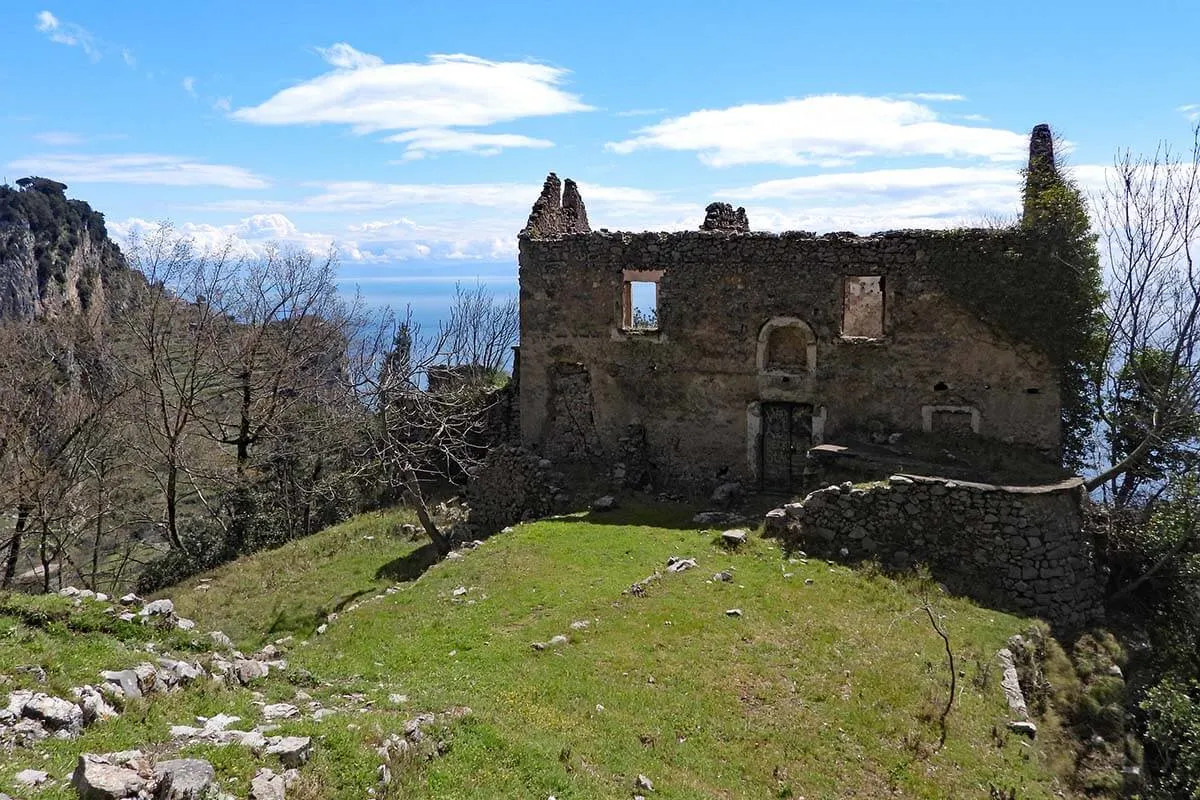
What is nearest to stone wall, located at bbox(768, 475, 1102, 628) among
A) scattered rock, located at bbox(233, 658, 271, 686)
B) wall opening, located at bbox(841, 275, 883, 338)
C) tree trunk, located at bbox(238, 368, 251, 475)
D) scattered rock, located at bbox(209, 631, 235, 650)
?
wall opening, located at bbox(841, 275, 883, 338)

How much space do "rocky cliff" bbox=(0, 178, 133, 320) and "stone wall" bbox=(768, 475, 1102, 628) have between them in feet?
124

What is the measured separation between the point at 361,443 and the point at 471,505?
7955 mm

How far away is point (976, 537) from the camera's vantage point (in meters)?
15.5

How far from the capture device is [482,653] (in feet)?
38.6

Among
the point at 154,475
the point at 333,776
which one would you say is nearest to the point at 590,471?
the point at 154,475

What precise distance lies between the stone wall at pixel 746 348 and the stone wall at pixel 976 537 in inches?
150

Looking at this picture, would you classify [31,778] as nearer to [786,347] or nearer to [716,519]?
[716,519]

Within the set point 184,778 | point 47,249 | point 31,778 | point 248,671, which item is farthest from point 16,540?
point 47,249

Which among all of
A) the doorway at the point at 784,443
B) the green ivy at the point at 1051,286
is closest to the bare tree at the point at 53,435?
the doorway at the point at 784,443

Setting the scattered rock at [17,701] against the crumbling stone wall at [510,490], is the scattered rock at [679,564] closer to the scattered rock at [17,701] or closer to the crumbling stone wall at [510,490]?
the crumbling stone wall at [510,490]

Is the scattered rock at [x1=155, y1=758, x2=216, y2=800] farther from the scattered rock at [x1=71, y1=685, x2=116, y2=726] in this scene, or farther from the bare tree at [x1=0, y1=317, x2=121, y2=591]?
the bare tree at [x1=0, y1=317, x2=121, y2=591]

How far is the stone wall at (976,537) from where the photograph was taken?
15.1 m

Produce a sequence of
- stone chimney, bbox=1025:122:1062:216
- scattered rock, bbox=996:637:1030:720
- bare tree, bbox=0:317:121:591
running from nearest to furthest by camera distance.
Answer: scattered rock, bbox=996:637:1030:720, stone chimney, bbox=1025:122:1062:216, bare tree, bbox=0:317:121:591

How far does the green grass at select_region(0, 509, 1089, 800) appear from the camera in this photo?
8.41 meters
